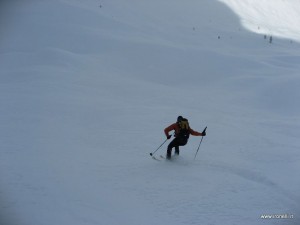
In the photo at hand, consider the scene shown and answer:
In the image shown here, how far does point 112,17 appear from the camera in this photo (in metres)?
23.2

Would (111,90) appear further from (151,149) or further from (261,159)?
(261,159)

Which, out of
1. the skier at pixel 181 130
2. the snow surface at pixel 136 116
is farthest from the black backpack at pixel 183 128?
the snow surface at pixel 136 116

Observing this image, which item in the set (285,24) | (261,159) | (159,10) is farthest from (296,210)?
(285,24)

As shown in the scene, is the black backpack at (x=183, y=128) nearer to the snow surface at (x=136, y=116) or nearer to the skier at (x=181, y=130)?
the skier at (x=181, y=130)

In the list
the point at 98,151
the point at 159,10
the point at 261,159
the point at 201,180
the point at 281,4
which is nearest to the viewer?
the point at 201,180

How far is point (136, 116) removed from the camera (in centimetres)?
1245

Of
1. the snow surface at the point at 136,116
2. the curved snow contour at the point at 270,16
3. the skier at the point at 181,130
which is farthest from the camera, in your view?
the curved snow contour at the point at 270,16

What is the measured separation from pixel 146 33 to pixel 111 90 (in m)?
8.77

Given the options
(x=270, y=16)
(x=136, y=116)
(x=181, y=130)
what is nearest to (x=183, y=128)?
(x=181, y=130)

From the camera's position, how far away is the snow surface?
7027 millimetres

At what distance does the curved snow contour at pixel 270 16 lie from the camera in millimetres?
28844

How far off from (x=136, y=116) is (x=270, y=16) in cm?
2476

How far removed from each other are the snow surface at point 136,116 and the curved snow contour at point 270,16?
8.55 ft

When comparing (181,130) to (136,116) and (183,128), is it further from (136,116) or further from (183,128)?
(136,116)
